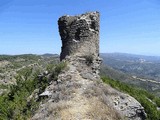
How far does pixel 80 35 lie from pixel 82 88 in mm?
8277

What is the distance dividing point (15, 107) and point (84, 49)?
9597mm

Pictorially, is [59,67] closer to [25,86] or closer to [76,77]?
[76,77]

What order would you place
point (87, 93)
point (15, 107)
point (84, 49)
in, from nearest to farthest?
1. point (87, 93)
2. point (15, 107)
3. point (84, 49)

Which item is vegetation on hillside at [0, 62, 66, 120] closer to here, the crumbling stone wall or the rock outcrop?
the rock outcrop

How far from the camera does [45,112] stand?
18859 mm

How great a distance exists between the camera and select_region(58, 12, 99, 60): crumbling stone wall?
28.2 metres

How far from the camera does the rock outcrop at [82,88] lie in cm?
1837

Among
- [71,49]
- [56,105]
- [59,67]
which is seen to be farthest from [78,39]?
[56,105]

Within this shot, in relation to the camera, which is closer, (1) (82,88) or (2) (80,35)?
(1) (82,88)

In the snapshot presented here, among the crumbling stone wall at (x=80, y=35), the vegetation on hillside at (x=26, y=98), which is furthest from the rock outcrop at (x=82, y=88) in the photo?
the vegetation on hillside at (x=26, y=98)

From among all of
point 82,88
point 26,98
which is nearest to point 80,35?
point 82,88

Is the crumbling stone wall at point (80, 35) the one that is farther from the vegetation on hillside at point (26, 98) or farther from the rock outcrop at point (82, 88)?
the vegetation on hillside at point (26, 98)

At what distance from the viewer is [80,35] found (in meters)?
28.2

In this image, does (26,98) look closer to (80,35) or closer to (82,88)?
(82,88)
